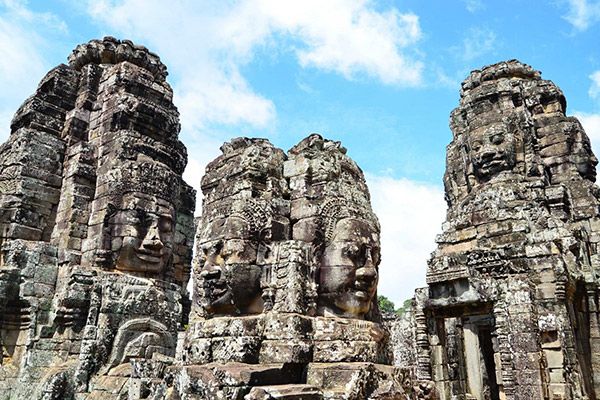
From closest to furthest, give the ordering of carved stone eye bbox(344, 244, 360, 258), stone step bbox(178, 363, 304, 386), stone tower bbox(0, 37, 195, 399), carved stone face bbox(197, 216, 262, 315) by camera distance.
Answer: stone step bbox(178, 363, 304, 386) < carved stone face bbox(197, 216, 262, 315) < carved stone eye bbox(344, 244, 360, 258) < stone tower bbox(0, 37, 195, 399)

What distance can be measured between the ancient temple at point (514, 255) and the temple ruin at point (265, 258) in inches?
2.0

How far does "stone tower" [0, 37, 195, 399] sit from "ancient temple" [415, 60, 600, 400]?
19.4ft

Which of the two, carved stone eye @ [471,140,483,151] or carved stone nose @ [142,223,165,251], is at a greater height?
carved stone eye @ [471,140,483,151]

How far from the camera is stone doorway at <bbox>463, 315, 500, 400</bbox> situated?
12.8 m

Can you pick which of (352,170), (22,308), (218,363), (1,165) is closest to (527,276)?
(352,170)

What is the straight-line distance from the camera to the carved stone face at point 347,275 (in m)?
5.50

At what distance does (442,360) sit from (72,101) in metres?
9.89

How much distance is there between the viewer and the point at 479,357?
43.7 feet

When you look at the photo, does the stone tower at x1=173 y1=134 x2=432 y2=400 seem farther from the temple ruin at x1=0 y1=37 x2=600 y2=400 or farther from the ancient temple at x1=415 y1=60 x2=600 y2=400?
Answer: the ancient temple at x1=415 y1=60 x2=600 y2=400

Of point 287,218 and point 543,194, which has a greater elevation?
point 543,194

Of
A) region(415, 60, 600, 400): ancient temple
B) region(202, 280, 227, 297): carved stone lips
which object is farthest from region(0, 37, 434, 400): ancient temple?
region(415, 60, 600, 400): ancient temple

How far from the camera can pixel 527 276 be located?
11.0 meters

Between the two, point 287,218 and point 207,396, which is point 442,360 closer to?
point 287,218

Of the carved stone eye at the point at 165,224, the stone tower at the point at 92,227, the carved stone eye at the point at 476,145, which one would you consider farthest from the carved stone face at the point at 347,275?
the carved stone eye at the point at 476,145
